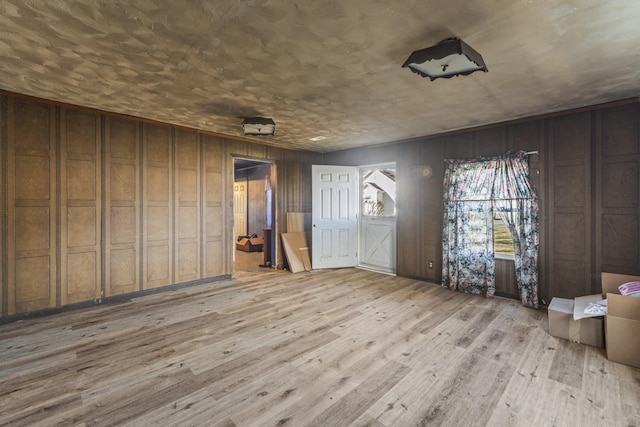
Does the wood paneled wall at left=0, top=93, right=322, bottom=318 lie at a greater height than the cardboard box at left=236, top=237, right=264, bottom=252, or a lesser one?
greater

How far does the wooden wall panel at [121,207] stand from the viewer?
3902mm

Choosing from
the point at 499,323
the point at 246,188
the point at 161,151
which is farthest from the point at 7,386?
the point at 246,188

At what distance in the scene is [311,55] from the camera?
2.30m

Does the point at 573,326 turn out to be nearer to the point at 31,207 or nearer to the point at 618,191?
the point at 618,191

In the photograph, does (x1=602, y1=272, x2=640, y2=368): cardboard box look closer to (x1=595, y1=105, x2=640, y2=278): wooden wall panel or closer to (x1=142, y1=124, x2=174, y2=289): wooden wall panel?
(x1=595, y1=105, x2=640, y2=278): wooden wall panel

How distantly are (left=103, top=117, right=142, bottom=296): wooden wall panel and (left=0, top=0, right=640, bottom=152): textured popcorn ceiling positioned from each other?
473 millimetres

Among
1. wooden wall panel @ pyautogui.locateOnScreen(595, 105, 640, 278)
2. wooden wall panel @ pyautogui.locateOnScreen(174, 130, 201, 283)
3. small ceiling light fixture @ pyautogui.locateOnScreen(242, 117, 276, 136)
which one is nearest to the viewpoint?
wooden wall panel @ pyautogui.locateOnScreen(595, 105, 640, 278)

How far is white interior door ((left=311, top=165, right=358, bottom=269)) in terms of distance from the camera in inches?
231

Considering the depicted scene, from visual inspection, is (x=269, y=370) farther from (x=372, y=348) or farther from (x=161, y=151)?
(x=161, y=151)

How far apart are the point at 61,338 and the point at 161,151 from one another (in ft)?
8.96

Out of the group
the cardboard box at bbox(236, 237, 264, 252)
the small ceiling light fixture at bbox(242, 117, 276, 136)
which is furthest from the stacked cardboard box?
the cardboard box at bbox(236, 237, 264, 252)

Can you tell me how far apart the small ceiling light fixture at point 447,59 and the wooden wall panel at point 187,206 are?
3.80 metres

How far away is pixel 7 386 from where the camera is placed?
2107mm

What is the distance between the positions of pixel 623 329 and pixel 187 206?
5.51 m
